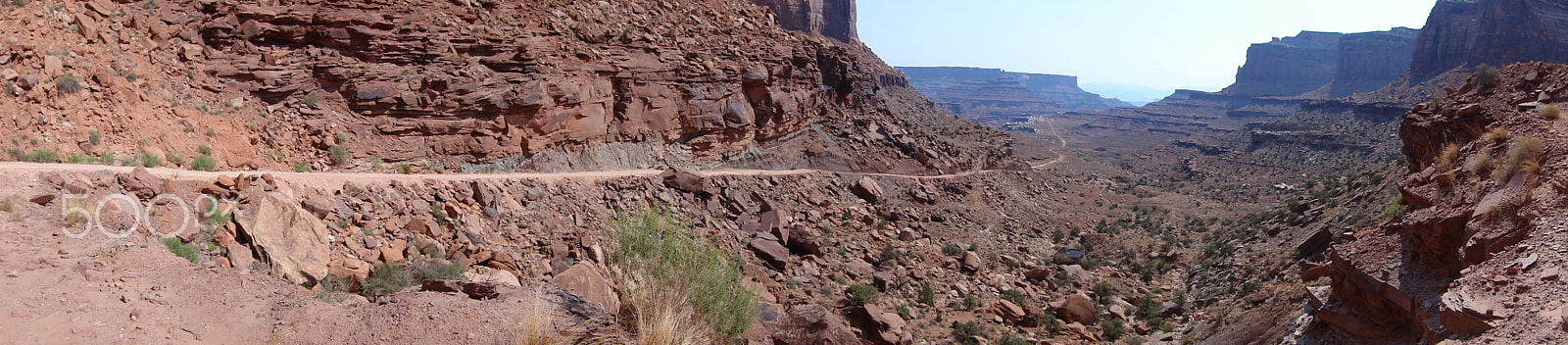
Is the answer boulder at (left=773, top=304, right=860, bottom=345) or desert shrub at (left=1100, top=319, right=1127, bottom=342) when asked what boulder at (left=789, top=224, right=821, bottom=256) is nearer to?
boulder at (left=773, top=304, right=860, bottom=345)

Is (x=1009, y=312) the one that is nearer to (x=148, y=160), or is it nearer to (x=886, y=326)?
(x=886, y=326)

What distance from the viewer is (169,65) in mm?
18359

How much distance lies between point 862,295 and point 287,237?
459 inches

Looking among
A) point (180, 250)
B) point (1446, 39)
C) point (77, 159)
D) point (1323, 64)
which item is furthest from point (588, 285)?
point (1323, 64)

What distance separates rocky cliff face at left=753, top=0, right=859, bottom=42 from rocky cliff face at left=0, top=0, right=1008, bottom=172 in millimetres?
65491

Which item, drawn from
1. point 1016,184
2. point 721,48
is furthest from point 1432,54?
point 721,48

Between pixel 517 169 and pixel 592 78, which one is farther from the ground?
pixel 592 78

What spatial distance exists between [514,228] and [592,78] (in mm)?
9574

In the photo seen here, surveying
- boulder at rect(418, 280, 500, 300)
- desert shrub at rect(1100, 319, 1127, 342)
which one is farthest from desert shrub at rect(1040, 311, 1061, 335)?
boulder at rect(418, 280, 500, 300)

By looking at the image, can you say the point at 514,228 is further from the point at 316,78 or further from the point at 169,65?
the point at 169,65

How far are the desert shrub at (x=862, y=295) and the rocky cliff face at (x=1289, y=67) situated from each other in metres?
163

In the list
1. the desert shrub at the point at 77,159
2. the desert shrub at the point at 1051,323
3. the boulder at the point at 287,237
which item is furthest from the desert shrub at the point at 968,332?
the desert shrub at the point at 77,159

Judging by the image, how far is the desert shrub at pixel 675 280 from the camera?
9336mm

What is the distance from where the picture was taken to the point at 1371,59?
12962 centimetres
